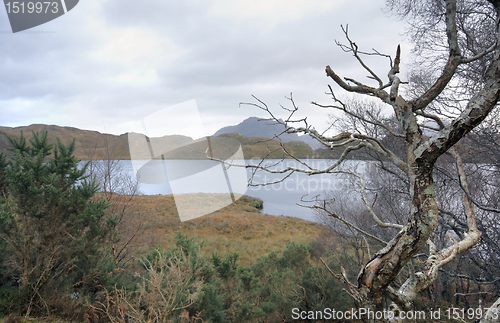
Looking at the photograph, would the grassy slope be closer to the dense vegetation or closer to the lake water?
the lake water

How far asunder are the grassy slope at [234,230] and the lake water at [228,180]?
185 cm

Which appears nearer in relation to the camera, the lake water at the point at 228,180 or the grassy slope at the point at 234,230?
the lake water at the point at 228,180

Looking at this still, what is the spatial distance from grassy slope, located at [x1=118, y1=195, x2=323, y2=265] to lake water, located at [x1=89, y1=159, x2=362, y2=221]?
72.7 inches

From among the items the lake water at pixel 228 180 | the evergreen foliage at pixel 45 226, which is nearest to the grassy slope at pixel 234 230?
the lake water at pixel 228 180

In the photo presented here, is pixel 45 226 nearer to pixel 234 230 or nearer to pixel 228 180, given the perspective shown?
pixel 228 180

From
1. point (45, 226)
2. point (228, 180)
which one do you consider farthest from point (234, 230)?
point (45, 226)

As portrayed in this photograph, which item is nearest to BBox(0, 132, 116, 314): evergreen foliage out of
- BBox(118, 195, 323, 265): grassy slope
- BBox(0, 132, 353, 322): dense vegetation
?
BBox(0, 132, 353, 322): dense vegetation

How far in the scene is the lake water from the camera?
26.8 ft

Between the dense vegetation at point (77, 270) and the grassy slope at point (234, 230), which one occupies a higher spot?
the dense vegetation at point (77, 270)

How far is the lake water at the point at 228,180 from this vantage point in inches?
322

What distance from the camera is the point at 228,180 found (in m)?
8.55

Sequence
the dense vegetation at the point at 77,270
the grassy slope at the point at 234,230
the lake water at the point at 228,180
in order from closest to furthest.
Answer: the dense vegetation at the point at 77,270 < the lake water at the point at 228,180 < the grassy slope at the point at 234,230

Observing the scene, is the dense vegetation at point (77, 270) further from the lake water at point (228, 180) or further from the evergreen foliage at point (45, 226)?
the lake water at point (228, 180)

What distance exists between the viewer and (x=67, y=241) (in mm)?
6258
